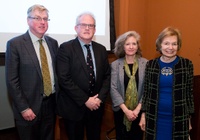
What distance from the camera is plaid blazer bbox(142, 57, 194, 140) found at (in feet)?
5.19

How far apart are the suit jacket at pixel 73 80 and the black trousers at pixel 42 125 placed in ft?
0.28

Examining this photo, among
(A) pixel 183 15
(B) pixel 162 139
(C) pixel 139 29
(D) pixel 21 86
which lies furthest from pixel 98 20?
(B) pixel 162 139

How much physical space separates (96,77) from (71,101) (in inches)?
11.4

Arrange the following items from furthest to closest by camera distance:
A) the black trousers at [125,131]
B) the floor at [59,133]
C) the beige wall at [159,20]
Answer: the floor at [59,133] → the beige wall at [159,20] → the black trousers at [125,131]

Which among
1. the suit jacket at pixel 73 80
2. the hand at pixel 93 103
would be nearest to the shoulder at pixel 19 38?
the suit jacket at pixel 73 80

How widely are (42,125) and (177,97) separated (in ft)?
3.74

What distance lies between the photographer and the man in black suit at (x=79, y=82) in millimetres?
1666

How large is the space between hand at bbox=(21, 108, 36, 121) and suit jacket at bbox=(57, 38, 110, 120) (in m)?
0.23

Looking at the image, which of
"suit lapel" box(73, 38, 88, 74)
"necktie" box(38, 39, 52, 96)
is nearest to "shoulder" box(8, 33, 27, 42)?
"necktie" box(38, 39, 52, 96)

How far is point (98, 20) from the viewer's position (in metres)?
2.76

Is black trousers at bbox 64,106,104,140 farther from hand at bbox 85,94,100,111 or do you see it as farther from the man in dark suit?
the man in dark suit

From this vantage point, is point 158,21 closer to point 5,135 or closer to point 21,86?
point 21,86

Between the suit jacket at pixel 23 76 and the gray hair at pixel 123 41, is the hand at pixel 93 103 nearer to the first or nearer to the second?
the suit jacket at pixel 23 76

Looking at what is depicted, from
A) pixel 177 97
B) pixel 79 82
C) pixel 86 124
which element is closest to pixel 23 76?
pixel 79 82
